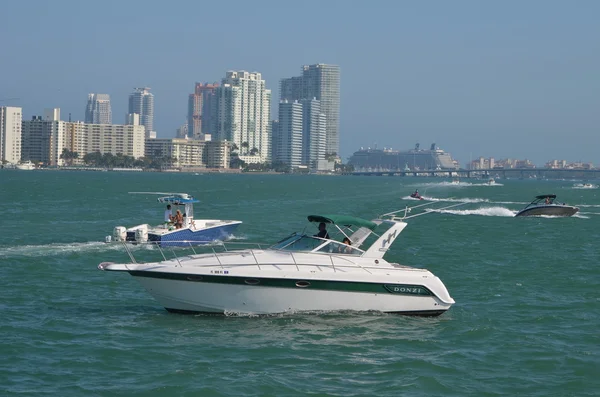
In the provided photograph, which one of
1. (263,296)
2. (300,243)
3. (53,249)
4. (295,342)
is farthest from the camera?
(53,249)

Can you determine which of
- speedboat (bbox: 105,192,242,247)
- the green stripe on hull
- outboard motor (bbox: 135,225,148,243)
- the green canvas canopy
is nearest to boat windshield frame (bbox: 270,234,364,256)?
the green canvas canopy

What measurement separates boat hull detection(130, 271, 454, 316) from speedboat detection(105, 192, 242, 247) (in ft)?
40.4

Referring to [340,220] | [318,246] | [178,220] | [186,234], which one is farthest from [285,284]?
[178,220]

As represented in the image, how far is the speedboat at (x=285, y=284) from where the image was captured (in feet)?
66.9

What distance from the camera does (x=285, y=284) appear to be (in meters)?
20.4

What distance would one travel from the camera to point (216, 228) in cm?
3881

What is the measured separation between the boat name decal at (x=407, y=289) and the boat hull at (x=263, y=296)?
2cm

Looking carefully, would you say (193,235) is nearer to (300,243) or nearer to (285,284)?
(300,243)

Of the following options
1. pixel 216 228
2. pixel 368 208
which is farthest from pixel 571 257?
pixel 368 208

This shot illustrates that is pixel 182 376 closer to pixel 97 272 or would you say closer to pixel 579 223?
pixel 97 272

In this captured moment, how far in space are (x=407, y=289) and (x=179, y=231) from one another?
16792 millimetres

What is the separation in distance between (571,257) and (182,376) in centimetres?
2390

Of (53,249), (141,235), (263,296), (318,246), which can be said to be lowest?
(53,249)

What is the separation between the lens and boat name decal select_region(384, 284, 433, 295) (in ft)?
68.3
